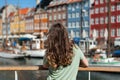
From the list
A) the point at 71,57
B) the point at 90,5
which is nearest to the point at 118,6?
the point at 90,5

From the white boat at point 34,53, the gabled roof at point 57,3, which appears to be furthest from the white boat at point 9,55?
the gabled roof at point 57,3

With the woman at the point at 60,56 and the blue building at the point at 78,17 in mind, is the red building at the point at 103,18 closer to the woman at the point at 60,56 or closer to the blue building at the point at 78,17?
the blue building at the point at 78,17

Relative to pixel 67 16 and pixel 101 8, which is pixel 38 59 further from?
pixel 67 16

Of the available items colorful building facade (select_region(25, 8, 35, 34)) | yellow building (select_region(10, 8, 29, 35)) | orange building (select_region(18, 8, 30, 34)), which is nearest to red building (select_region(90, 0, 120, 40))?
colorful building facade (select_region(25, 8, 35, 34))

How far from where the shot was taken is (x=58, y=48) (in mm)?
3457

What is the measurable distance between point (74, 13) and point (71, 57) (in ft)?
258

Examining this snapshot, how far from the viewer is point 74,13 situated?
81625mm

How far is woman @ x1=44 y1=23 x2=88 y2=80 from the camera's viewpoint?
11.2 feet

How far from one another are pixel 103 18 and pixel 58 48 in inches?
2732

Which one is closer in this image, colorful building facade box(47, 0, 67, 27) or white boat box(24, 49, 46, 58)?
white boat box(24, 49, 46, 58)

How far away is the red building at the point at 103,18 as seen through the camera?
69.4 meters

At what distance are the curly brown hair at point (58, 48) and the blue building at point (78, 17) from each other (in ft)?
240

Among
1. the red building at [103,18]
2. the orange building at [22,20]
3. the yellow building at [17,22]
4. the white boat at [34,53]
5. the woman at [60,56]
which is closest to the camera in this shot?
the woman at [60,56]

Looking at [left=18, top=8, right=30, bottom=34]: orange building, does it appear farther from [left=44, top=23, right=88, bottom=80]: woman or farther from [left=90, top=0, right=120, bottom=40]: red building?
[left=44, top=23, right=88, bottom=80]: woman
